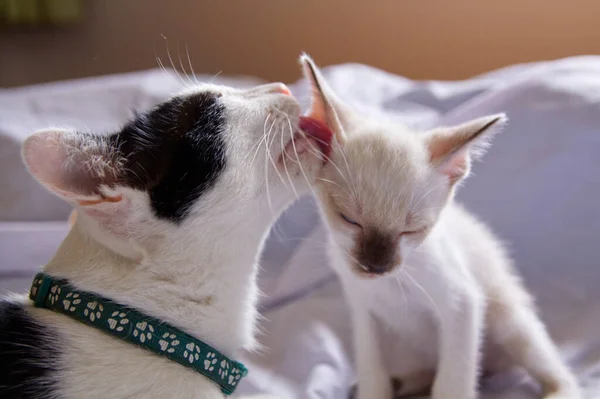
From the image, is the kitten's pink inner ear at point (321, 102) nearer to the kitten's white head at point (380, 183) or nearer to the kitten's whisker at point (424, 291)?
the kitten's white head at point (380, 183)

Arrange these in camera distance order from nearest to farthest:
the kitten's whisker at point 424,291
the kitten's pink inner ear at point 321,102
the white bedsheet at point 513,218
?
1. the kitten's pink inner ear at point 321,102
2. the kitten's whisker at point 424,291
3. the white bedsheet at point 513,218

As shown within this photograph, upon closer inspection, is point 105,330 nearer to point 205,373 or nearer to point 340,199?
point 205,373

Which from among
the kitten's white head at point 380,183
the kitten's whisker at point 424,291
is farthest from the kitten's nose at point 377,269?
the kitten's whisker at point 424,291

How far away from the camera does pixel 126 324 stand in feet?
2.63

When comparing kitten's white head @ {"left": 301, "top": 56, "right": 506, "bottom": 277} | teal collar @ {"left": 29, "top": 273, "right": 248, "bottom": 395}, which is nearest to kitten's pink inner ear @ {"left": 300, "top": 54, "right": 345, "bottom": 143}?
kitten's white head @ {"left": 301, "top": 56, "right": 506, "bottom": 277}

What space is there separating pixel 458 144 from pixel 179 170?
1.54 feet

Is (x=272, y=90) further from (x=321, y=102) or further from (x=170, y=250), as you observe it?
(x=170, y=250)

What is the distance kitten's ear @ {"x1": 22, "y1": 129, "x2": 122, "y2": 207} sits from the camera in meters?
0.73

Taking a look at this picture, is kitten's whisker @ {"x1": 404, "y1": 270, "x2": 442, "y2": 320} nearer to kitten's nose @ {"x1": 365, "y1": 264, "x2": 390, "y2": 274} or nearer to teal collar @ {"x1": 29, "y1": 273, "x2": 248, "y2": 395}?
kitten's nose @ {"x1": 365, "y1": 264, "x2": 390, "y2": 274}

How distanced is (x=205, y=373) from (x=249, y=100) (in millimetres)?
429

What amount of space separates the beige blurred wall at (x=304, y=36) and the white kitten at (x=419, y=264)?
135 cm

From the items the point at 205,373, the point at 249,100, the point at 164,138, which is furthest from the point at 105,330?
the point at 249,100

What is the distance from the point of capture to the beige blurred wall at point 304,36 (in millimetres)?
2311

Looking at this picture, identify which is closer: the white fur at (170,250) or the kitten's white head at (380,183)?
the white fur at (170,250)
